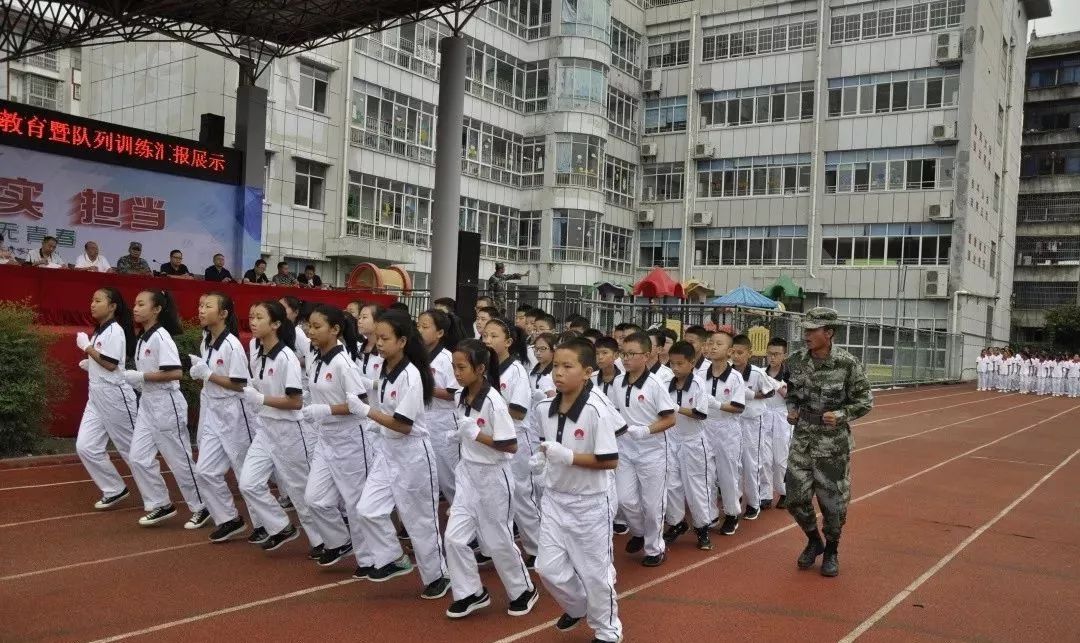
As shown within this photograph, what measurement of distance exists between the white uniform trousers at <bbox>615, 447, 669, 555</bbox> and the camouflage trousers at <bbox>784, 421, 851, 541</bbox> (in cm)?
92

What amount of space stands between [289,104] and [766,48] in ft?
69.4

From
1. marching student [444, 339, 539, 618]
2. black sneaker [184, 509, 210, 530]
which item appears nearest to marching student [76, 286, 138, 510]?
black sneaker [184, 509, 210, 530]

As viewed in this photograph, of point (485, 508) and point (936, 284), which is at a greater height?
point (936, 284)

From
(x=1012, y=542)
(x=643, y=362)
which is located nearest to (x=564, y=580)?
(x=643, y=362)

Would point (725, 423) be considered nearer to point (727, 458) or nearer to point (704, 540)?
point (727, 458)

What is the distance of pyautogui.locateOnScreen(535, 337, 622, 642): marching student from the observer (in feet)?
16.2

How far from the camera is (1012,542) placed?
8.40 metres

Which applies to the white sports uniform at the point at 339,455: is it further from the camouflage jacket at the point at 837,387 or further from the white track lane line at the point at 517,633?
the camouflage jacket at the point at 837,387

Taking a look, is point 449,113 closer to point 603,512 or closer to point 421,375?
point 421,375

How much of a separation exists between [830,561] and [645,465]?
149 cm

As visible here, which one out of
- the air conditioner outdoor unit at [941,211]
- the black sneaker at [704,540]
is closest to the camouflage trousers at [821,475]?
the black sneaker at [704,540]

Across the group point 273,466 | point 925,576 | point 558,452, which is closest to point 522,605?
point 558,452

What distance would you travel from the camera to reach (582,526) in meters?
5.02

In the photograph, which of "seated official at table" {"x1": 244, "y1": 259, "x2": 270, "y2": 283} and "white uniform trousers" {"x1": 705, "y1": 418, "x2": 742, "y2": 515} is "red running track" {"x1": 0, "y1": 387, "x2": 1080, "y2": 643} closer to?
"white uniform trousers" {"x1": 705, "y1": 418, "x2": 742, "y2": 515}
